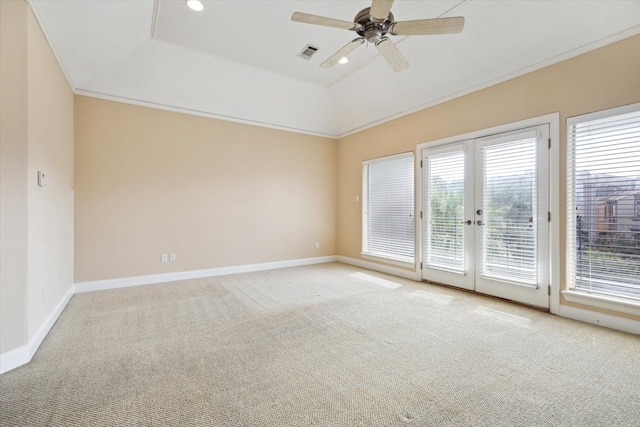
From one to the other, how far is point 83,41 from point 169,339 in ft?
11.1

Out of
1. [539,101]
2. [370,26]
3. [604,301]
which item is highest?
[370,26]

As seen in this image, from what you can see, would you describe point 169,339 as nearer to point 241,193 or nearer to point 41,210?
point 41,210

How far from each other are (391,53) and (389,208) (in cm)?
299

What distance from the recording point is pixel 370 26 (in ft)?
8.27

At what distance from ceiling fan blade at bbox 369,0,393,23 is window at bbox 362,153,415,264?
2.77 meters

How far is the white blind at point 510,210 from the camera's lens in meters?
3.40

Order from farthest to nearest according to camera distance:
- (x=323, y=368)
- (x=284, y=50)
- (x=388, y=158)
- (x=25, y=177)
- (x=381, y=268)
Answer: (x=381, y=268) → (x=388, y=158) → (x=284, y=50) → (x=25, y=177) → (x=323, y=368)

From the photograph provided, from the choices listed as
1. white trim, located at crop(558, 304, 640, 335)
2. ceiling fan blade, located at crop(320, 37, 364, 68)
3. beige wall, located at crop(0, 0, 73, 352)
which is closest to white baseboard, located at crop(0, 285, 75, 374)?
beige wall, located at crop(0, 0, 73, 352)

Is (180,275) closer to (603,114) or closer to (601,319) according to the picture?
(601,319)

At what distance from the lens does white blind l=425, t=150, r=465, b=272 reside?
415 centimetres

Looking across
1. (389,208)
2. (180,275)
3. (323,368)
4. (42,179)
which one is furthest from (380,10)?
(180,275)

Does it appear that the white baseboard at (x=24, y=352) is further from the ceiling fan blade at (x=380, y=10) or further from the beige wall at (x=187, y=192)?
the ceiling fan blade at (x=380, y=10)

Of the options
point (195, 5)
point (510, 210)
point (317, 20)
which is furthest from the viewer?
point (510, 210)

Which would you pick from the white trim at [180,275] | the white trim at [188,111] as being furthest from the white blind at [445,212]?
the white trim at [188,111]
